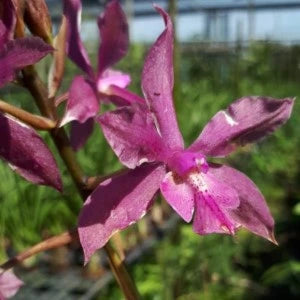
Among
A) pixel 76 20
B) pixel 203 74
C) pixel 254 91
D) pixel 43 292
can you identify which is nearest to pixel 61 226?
pixel 43 292

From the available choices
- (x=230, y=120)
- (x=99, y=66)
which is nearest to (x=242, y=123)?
(x=230, y=120)

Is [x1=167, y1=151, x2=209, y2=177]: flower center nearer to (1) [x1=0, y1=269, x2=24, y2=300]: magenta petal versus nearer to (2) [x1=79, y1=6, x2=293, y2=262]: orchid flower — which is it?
(2) [x1=79, y1=6, x2=293, y2=262]: orchid flower

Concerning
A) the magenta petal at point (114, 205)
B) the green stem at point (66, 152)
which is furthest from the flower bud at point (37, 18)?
the magenta petal at point (114, 205)

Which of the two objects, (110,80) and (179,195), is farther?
(110,80)

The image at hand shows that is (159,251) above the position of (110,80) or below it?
below

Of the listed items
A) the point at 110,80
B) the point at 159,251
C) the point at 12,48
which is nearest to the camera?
the point at 12,48

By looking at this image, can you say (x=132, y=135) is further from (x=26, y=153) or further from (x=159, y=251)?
(x=159, y=251)

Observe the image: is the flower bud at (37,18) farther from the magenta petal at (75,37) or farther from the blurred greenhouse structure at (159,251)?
the blurred greenhouse structure at (159,251)
